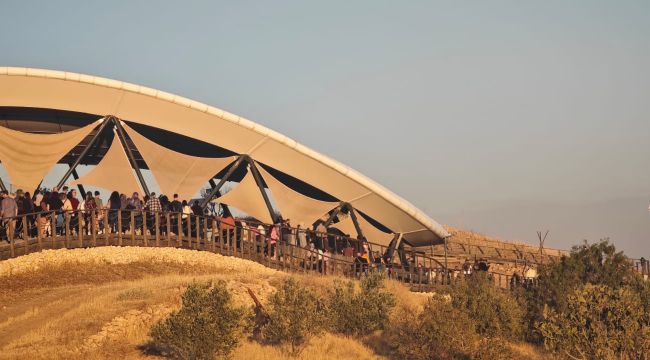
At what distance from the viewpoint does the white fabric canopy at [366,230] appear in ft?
117

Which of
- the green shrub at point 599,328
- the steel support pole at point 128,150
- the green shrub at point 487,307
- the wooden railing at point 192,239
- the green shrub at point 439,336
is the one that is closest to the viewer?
the green shrub at point 599,328

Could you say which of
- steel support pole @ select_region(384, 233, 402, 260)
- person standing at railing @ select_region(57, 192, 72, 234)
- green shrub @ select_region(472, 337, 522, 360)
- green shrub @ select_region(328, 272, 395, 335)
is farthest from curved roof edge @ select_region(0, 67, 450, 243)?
green shrub @ select_region(472, 337, 522, 360)

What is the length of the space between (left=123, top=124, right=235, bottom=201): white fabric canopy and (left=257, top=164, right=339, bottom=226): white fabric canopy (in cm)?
191

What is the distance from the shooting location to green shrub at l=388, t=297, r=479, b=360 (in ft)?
69.6

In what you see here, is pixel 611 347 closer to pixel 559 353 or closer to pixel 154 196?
pixel 559 353

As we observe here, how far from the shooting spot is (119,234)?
88.7ft

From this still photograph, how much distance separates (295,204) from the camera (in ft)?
114

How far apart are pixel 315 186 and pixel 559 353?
51.3 ft

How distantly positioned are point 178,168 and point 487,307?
45.8ft

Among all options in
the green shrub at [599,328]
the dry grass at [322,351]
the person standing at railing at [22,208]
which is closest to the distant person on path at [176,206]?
the person standing at railing at [22,208]

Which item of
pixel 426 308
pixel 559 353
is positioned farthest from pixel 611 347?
pixel 426 308

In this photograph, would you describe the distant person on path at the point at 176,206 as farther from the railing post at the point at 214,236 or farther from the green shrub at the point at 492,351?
the green shrub at the point at 492,351

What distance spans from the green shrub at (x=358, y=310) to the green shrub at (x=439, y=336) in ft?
5.27

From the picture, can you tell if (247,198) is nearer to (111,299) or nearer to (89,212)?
(89,212)
